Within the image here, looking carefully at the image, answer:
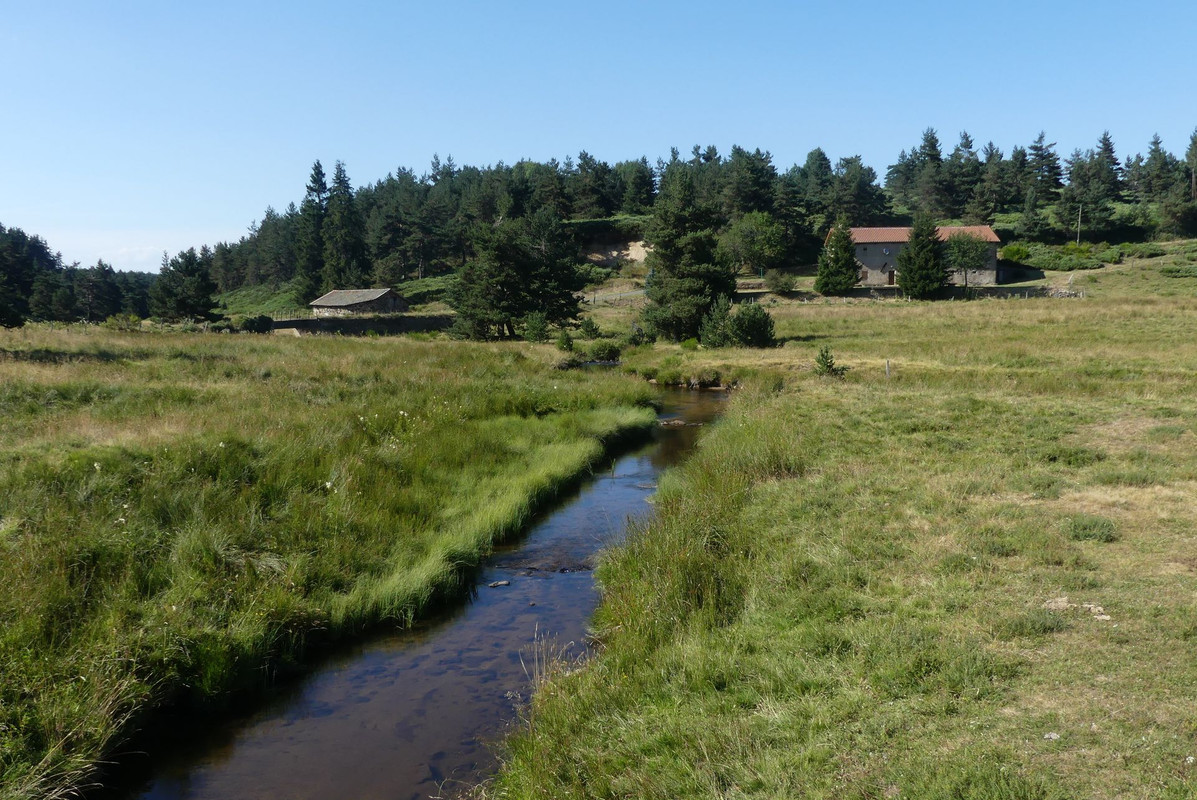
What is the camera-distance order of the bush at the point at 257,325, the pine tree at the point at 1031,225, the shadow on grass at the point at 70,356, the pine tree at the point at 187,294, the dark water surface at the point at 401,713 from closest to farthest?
the dark water surface at the point at 401,713, the shadow on grass at the point at 70,356, the bush at the point at 257,325, the pine tree at the point at 187,294, the pine tree at the point at 1031,225

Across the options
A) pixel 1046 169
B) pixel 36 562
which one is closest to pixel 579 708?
pixel 36 562

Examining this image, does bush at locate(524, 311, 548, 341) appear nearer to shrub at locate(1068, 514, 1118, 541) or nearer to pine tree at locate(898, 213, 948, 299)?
pine tree at locate(898, 213, 948, 299)

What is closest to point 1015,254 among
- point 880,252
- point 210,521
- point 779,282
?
point 880,252

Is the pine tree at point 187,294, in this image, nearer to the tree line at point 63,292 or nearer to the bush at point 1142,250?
the tree line at point 63,292

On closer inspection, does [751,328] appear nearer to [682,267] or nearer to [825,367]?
[682,267]

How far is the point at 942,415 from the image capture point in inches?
776

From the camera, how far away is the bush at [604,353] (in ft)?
149

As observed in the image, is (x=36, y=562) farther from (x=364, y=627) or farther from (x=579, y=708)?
(x=579, y=708)

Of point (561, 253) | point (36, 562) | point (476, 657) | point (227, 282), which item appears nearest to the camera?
point (36, 562)

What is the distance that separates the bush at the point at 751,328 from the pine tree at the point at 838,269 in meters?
38.8

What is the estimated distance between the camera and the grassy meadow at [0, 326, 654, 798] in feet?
25.2

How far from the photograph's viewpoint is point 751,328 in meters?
42.4

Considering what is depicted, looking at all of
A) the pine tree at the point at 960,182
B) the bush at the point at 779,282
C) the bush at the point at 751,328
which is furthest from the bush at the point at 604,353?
the pine tree at the point at 960,182

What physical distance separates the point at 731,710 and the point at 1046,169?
472 feet
